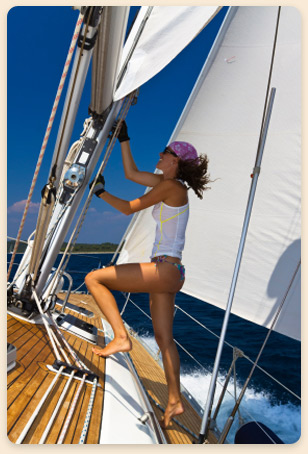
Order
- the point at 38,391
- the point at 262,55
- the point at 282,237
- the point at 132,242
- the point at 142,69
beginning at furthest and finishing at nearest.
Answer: the point at 132,242 < the point at 262,55 < the point at 282,237 < the point at 142,69 < the point at 38,391

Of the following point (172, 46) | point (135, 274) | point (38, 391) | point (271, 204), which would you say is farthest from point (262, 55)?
point (38, 391)

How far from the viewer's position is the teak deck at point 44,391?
1.30 m

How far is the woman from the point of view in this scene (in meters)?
1.70

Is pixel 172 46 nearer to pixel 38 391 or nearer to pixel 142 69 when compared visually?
pixel 142 69

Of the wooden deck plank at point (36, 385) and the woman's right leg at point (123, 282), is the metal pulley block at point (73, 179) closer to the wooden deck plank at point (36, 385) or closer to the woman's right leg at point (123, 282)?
the woman's right leg at point (123, 282)

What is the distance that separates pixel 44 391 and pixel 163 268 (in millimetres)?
738

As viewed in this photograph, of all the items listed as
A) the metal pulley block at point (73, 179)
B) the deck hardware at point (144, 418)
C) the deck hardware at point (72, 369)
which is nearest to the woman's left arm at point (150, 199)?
the metal pulley block at point (73, 179)

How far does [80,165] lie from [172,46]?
0.80m

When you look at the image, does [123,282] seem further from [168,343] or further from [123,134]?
[123,134]

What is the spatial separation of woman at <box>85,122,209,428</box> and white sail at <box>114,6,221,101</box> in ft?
1.40

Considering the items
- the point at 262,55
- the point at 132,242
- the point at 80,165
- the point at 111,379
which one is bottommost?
the point at 111,379

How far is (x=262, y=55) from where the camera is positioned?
3086 mm

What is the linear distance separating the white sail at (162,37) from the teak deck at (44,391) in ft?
4.69

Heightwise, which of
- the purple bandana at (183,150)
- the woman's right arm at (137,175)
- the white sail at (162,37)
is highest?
the white sail at (162,37)
